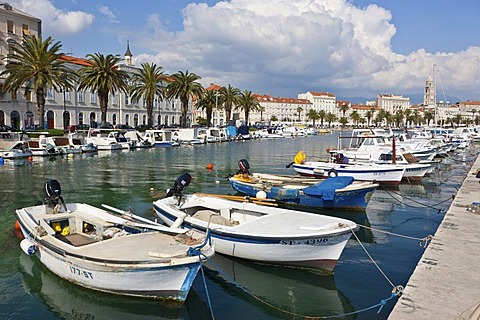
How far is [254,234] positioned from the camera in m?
11.0

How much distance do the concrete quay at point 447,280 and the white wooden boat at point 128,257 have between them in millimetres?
4171

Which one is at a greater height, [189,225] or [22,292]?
[189,225]

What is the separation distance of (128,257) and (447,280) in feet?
21.4

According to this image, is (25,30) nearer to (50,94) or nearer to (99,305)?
(50,94)

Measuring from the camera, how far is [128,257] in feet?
29.0

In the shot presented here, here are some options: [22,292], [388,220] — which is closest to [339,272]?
[388,220]

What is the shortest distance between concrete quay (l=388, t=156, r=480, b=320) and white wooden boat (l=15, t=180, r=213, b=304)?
4.17 metres

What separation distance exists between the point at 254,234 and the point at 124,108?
8215 cm

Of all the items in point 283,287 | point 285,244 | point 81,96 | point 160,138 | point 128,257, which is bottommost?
point 283,287

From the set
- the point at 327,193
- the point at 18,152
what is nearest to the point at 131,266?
the point at 327,193

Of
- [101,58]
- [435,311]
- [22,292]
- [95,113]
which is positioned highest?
[101,58]

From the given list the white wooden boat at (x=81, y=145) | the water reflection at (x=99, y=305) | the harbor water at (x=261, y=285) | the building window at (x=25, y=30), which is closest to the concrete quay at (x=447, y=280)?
the harbor water at (x=261, y=285)

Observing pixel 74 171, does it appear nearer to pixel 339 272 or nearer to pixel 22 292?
pixel 22 292

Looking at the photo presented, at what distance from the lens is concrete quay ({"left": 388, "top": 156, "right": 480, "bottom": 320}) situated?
6.67 meters
